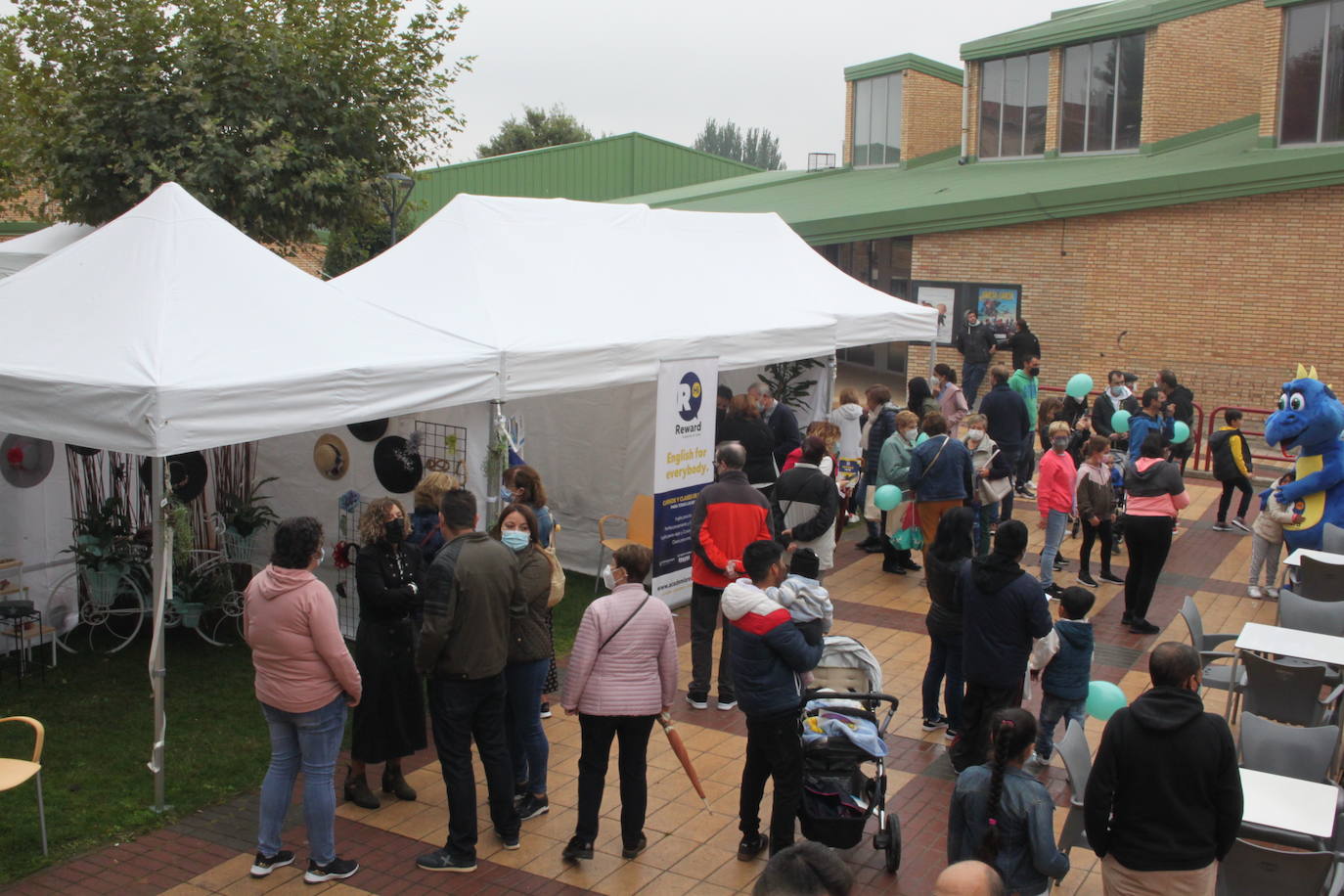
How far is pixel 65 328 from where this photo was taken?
6.67 meters

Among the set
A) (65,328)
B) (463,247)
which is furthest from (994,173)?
(65,328)

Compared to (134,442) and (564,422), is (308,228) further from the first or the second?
(134,442)

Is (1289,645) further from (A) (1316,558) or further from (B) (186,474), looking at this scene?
(B) (186,474)

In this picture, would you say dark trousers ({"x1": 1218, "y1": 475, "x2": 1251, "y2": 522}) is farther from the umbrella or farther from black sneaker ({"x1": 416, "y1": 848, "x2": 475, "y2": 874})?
black sneaker ({"x1": 416, "y1": 848, "x2": 475, "y2": 874})

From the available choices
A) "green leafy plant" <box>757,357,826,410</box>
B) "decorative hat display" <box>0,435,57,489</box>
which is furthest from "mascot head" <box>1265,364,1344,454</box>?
"decorative hat display" <box>0,435,57,489</box>

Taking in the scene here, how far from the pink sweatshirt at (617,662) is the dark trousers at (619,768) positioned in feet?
0.28

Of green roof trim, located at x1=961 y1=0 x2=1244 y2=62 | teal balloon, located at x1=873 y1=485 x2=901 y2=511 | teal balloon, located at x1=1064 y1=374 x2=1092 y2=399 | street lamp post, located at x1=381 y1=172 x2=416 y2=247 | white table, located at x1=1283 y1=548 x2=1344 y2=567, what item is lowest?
white table, located at x1=1283 y1=548 x2=1344 y2=567

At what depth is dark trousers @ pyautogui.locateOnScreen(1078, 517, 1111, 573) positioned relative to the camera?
34.0 ft

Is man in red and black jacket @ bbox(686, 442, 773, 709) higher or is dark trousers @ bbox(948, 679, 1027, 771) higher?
man in red and black jacket @ bbox(686, 442, 773, 709)

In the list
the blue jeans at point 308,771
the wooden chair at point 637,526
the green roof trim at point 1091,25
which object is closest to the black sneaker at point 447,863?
the blue jeans at point 308,771

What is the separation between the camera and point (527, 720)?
240 inches

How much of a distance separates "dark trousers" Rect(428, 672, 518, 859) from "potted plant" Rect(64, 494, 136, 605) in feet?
13.3

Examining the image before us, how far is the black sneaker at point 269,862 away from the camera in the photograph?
218 inches

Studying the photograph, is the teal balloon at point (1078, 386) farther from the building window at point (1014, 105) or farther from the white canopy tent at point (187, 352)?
the building window at point (1014, 105)
